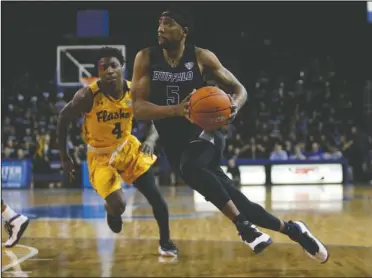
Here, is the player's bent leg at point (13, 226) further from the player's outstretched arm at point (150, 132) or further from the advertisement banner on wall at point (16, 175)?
the advertisement banner on wall at point (16, 175)

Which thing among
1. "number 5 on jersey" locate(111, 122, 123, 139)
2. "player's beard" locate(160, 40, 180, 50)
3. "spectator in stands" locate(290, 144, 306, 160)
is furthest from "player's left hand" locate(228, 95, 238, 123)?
"spectator in stands" locate(290, 144, 306, 160)

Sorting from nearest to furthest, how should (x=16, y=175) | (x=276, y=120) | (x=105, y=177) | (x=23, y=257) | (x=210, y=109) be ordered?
(x=210, y=109)
(x=23, y=257)
(x=105, y=177)
(x=276, y=120)
(x=16, y=175)

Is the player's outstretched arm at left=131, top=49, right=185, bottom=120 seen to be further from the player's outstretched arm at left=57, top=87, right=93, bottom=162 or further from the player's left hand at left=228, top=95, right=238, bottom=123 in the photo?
the player's outstretched arm at left=57, top=87, right=93, bottom=162

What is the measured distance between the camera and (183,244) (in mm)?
5055

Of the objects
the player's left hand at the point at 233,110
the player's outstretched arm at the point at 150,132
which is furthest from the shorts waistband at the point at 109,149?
the player's left hand at the point at 233,110

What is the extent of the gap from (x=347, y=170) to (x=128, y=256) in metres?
9.17

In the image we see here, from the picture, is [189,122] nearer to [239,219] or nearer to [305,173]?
[239,219]

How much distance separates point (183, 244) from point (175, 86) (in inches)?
59.4

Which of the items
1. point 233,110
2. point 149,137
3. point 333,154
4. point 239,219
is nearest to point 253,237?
point 239,219

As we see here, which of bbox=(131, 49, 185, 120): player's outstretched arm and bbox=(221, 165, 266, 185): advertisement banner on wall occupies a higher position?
bbox=(131, 49, 185, 120): player's outstretched arm

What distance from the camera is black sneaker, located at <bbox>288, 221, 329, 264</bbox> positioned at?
393 centimetres

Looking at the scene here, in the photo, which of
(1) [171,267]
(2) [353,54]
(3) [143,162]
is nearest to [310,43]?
(2) [353,54]

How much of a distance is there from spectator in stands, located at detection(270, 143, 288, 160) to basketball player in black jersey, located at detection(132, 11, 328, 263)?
26.5 feet

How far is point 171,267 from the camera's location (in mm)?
4051
